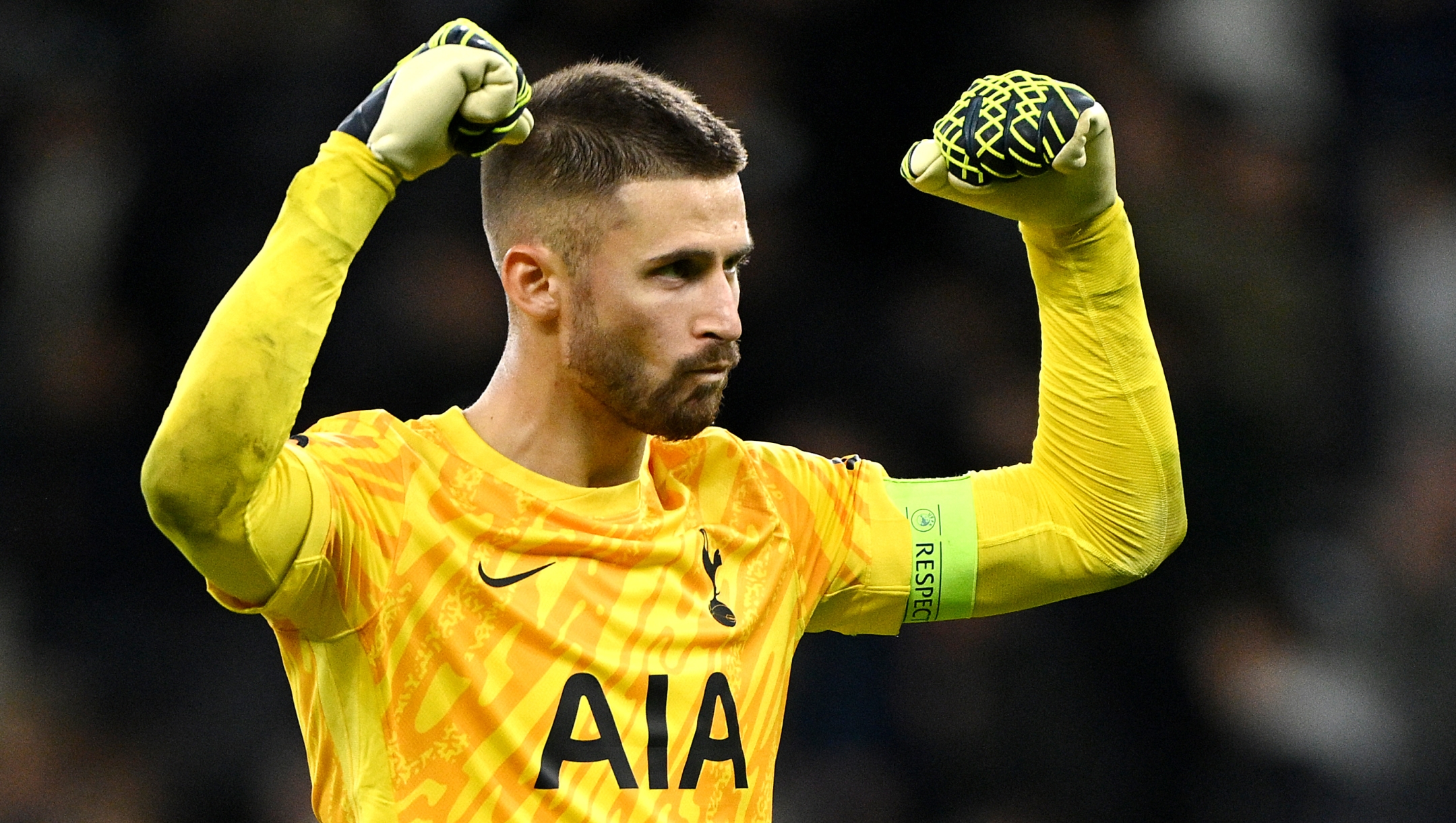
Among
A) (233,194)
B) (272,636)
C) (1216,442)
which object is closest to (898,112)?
(1216,442)

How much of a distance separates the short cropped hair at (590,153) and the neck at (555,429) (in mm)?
189

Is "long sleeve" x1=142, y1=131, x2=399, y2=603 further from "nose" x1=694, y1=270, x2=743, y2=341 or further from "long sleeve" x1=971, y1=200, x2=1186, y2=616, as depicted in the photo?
"long sleeve" x1=971, y1=200, x2=1186, y2=616

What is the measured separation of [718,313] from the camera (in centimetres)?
230

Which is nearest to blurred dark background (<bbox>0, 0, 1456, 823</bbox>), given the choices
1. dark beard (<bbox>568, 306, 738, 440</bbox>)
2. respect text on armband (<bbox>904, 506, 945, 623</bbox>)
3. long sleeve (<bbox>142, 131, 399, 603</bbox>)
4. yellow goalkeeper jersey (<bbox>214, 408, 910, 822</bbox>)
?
respect text on armband (<bbox>904, 506, 945, 623</bbox>)

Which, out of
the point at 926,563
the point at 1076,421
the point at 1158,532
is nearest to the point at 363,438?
the point at 926,563

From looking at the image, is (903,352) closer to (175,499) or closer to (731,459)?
(731,459)

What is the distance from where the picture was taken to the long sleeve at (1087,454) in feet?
8.14

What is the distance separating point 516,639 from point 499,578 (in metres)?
0.09

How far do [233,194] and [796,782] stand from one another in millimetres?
2185

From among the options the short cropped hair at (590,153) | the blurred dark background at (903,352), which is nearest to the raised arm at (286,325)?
the short cropped hair at (590,153)

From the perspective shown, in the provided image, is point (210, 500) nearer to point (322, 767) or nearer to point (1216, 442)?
point (322, 767)

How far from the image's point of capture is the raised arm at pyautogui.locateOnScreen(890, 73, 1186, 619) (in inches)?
93.3

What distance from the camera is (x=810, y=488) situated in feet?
8.43

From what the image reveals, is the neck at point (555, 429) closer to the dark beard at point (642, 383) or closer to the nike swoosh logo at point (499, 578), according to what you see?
the dark beard at point (642, 383)
